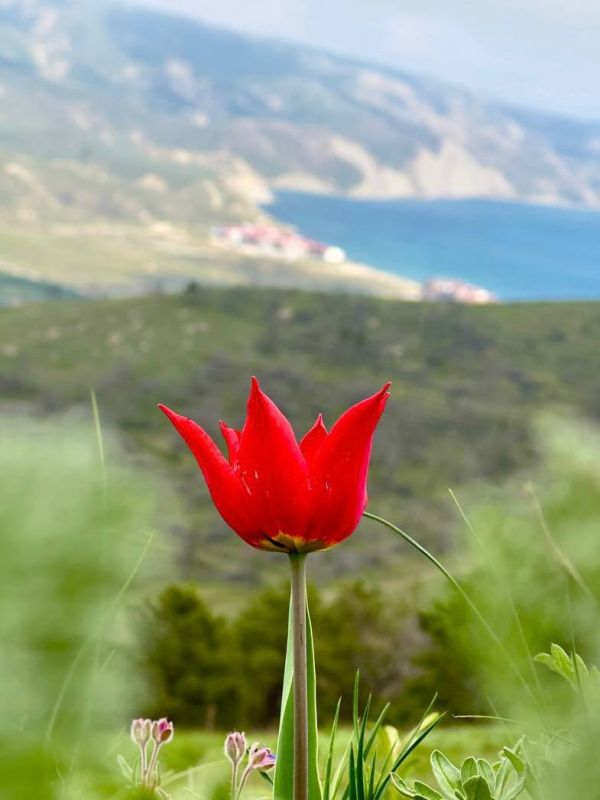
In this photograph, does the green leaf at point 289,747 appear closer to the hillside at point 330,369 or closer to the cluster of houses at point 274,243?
the hillside at point 330,369

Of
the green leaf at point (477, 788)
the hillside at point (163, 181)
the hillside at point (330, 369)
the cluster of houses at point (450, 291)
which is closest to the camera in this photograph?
the green leaf at point (477, 788)

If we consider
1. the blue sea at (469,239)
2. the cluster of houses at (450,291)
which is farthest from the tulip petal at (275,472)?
the blue sea at (469,239)

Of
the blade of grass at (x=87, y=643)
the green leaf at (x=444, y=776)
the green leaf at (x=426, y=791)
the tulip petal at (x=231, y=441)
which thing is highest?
the tulip petal at (x=231, y=441)

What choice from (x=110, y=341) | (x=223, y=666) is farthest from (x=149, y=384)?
(x=223, y=666)

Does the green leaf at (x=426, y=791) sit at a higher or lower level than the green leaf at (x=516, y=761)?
lower

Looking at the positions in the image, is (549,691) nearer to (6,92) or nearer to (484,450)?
(484,450)

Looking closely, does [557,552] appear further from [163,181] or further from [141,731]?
[163,181]

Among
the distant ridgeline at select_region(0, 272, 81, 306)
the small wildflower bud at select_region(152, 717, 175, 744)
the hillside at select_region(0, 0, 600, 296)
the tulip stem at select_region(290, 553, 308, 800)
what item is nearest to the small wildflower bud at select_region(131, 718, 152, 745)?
the small wildflower bud at select_region(152, 717, 175, 744)

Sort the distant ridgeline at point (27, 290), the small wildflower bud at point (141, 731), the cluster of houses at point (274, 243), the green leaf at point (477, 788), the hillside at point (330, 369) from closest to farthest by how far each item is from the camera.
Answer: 1. the green leaf at point (477, 788)
2. the small wildflower bud at point (141, 731)
3. the hillside at point (330, 369)
4. the distant ridgeline at point (27, 290)
5. the cluster of houses at point (274, 243)
